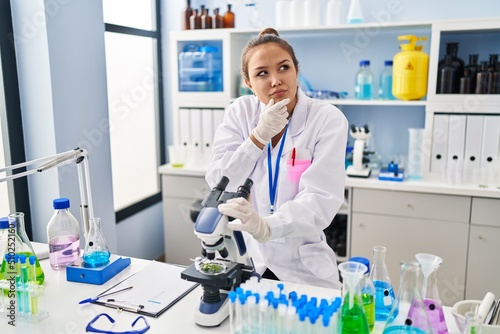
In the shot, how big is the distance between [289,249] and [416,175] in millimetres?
1434

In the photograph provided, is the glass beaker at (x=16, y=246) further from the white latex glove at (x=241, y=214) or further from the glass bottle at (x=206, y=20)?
the glass bottle at (x=206, y=20)

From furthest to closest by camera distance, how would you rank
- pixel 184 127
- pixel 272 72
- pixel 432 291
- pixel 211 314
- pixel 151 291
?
pixel 184 127, pixel 272 72, pixel 151 291, pixel 211 314, pixel 432 291

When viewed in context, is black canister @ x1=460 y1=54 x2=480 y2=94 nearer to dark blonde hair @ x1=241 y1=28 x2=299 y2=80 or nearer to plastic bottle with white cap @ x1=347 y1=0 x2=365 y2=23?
plastic bottle with white cap @ x1=347 y1=0 x2=365 y2=23

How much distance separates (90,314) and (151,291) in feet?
0.62

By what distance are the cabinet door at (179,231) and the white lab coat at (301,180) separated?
1430 mm

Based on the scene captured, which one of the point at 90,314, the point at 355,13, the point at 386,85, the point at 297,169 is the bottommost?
the point at 90,314

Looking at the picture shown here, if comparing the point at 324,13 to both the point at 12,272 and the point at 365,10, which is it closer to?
the point at 365,10

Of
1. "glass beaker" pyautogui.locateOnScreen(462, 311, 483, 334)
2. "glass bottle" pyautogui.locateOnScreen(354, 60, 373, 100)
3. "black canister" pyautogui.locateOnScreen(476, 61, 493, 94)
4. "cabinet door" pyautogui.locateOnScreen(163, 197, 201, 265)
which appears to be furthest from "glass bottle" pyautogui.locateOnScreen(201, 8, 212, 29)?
"glass beaker" pyautogui.locateOnScreen(462, 311, 483, 334)

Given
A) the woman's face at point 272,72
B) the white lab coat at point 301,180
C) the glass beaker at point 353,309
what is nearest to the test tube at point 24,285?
the white lab coat at point 301,180

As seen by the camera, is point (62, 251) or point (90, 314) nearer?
point (90, 314)

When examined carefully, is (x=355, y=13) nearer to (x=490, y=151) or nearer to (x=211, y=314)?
(x=490, y=151)

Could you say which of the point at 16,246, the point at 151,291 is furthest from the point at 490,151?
the point at 16,246

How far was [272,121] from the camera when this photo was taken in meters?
1.55

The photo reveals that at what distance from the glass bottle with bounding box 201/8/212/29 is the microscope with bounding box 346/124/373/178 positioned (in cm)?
121
